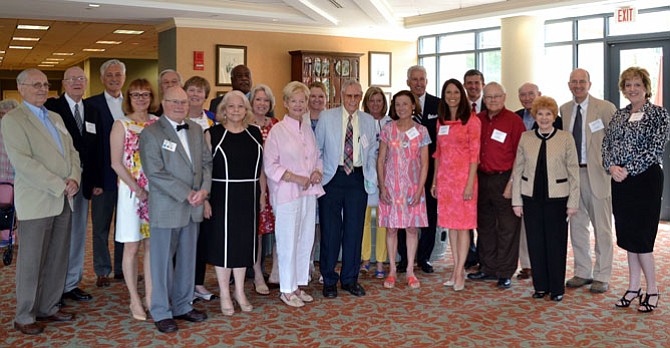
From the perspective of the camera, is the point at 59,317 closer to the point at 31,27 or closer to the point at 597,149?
the point at 597,149

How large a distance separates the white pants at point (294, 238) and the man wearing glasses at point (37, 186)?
4.75 feet

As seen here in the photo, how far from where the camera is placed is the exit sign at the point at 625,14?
9414mm

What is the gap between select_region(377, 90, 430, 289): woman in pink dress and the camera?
5355 millimetres

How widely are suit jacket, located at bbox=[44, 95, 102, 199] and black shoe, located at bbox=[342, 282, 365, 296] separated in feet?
6.99

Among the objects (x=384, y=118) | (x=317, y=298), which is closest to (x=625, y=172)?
(x=384, y=118)

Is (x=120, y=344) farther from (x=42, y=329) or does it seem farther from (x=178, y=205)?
(x=178, y=205)

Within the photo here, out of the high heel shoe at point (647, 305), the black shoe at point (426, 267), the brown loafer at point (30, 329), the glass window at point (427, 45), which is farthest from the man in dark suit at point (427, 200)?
the glass window at point (427, 45)

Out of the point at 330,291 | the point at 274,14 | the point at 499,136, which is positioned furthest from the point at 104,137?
the point at 274,14

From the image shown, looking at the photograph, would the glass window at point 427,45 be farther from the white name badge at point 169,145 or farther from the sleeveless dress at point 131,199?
the white name badge at point 169,145

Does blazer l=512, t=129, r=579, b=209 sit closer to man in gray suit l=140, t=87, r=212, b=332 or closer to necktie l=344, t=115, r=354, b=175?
necktie l=344, t=115, r=354, b=175

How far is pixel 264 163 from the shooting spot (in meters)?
4.71

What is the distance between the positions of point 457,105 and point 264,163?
1.68 m

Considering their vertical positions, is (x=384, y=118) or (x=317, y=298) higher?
(x=384, y=118)

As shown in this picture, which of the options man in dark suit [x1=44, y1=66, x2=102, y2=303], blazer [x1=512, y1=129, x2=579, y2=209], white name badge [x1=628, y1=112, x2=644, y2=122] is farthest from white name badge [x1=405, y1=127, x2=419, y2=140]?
man in dark suit [x1=44, y1=66, x2=102, y2=303]
